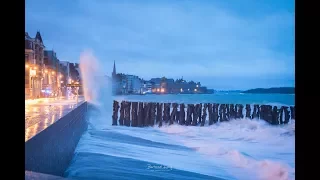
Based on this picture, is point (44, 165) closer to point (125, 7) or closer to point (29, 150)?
point (29, 150)

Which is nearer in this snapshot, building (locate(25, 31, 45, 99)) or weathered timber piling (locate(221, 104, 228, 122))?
building (locate(25, 31, 45, 99))

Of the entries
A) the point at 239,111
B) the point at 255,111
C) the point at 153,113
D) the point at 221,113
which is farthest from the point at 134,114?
the point at 255,111

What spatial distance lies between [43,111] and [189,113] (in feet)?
3.47

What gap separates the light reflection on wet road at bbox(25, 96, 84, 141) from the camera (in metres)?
2.31

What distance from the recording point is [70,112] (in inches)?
105

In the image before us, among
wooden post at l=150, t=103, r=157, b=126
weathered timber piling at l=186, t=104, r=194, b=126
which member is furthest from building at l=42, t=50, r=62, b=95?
weathered timber piling at l=186, t=104, r=194, b=126

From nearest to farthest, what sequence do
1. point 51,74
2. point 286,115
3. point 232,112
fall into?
point 286,115 < point 232,112 < point 51,74

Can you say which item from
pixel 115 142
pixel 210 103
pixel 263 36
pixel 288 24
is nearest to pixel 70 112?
pixel 115 142

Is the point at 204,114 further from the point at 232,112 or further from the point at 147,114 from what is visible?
the point at 147,114

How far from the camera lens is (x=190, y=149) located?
8.26 ft

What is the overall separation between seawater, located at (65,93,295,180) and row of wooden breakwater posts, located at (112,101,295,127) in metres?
0.04

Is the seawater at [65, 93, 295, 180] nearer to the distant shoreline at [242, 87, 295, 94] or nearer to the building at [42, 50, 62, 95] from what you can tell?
the distant shoreline at [242, 87, 295, 94]

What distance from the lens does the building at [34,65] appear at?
238 centimetres
